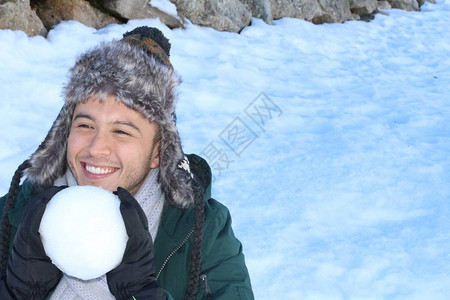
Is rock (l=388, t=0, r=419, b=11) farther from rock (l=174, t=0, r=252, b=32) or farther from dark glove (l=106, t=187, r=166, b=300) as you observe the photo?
dark glove (l=106, t=187, r=166, b=300)

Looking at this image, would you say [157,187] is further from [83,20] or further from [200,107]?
[83,20]

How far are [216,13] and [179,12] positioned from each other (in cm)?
51

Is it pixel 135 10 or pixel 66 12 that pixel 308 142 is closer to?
pixel 135 10

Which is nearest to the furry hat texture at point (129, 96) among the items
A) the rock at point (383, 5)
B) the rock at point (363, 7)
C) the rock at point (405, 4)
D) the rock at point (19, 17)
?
the rock at point (19, 17)

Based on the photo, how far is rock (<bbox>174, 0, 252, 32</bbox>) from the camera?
19.4ft

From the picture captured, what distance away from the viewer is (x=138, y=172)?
1.76 metres

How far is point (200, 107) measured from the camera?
433 centimetres

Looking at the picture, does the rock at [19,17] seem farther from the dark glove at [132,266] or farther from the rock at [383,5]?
the rock at [383,5]

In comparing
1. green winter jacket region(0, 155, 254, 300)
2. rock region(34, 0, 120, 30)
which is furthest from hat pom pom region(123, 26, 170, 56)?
rock region(34, 0, 120, 30)

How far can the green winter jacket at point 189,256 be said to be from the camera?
1.70 metres

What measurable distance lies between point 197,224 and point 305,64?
4424 millimetres

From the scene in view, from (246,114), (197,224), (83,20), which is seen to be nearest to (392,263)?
(197,224)

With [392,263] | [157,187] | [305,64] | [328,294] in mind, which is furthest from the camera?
[305,64]

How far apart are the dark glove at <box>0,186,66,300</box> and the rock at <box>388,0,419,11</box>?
882 centimetres
